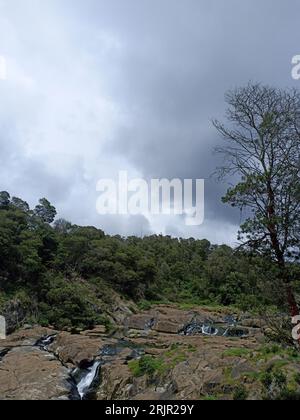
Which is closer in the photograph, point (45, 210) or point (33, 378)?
point (33, 378)

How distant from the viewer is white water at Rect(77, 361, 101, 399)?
1898cm

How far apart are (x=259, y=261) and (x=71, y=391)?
12.1 meters

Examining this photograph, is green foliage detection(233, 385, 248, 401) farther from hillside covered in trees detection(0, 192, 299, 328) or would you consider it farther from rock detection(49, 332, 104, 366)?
hillside covered in trees detection(0, 192, 299, 328)

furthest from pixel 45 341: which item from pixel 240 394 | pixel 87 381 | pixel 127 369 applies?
pixel 240 394

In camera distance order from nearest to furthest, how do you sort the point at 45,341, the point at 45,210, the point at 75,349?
the point at 75,349 < the point at 45,341 < the point at 45,210

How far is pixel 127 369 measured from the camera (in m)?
19.3

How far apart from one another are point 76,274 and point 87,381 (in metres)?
34.2

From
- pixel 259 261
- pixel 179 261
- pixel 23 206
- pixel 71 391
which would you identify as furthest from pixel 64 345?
pixel 179 261

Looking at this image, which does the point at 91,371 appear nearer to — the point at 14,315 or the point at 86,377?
the point at 86,377

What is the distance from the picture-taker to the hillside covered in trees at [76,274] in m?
40.7

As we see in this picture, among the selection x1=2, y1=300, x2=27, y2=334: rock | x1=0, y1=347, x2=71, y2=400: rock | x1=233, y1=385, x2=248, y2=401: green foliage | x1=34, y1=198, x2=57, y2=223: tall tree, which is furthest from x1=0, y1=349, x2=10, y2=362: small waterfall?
x1=34, y1=198, x2=57, y2=223: tall tree

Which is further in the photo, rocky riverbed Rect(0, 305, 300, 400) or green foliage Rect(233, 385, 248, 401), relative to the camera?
rocky riverbed Rect(0, 305, 300, 400)
